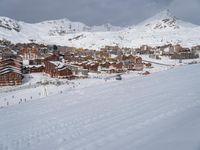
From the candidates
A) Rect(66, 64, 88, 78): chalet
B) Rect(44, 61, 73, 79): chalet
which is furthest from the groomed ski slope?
Rect(66, 64, 88, 78): chalet

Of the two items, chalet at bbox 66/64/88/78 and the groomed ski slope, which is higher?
the groomed ski slope

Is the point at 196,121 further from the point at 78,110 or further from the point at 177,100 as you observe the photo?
the point at 78,110

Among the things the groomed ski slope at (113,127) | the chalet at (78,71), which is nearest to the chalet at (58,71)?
the chalet at (78,71)

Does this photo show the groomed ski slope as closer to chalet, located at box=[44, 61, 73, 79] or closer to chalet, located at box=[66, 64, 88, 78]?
chalet, located at box=[44, 61, 73, 79]

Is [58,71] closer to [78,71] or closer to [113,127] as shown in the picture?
[78,71]

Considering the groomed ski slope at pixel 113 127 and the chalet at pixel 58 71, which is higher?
the groomed ski slope at pixel 113 127

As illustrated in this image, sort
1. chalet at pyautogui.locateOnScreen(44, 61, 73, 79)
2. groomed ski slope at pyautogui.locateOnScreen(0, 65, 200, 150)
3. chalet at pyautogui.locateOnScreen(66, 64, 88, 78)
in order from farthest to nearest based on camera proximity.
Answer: chalet at pyautogui.locateOnScreen(66, 64, 88, 78), chalet at pyautogui.locateOnScreen(44, 61, 73, 79), groomed ski slope at pyautogui.locateOnScreen(0, 65, 200, 150)

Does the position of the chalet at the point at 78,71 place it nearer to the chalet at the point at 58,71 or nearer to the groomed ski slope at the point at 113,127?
the chalet at the point at 58,71

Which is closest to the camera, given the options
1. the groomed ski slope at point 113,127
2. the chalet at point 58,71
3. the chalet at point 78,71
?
the groomed ski slope at point 113,127

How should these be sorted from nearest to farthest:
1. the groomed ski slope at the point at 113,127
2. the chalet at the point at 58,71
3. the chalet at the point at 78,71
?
the groomed ski slope at the point at 113,127, the chalet at the point at 58,71, the chalet at the point at 78,71

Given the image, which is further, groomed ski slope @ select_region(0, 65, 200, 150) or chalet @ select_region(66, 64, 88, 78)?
chalet @ select_region(66, 64, 88, 78)

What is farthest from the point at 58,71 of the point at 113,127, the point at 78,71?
the point at 113,127

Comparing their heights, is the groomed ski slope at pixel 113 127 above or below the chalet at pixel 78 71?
above

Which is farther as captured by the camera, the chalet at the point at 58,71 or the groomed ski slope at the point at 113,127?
the chalet at the point at 58,71
